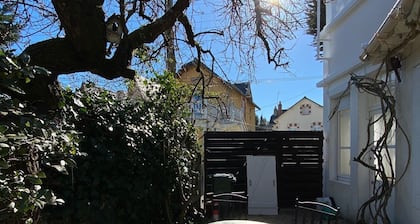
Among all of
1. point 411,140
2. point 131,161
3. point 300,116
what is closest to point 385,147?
point 411,140

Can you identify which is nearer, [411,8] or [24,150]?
[24,150]

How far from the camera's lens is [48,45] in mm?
4168

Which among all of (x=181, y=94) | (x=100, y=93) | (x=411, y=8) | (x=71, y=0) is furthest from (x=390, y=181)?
(x=71, y=0)

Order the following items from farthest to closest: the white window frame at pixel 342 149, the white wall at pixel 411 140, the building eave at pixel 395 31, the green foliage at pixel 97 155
A: the white window frame at pixel 342 149 < the white wall at pixel 411 140 < the building eave at pixel 395 31 < the green foliage at pixel 97 155

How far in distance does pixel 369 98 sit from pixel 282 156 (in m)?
3.34

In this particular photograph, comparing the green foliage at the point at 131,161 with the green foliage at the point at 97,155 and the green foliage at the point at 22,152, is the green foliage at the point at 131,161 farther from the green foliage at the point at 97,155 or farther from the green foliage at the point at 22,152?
the green foliage at the point at 22,152

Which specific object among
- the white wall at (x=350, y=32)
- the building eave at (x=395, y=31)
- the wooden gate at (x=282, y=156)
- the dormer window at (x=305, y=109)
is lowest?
the wooden gate at (x=282, y=156)

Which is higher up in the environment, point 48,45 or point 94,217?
point 48,45

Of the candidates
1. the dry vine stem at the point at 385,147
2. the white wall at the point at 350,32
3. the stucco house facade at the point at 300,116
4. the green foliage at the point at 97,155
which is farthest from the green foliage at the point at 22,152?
the stucco house facade at the point at 300,116

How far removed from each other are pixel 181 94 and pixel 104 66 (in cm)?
241

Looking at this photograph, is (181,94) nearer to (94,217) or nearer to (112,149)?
(112,149)

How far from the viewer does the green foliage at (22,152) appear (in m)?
2.45

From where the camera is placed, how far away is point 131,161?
4.84 meters

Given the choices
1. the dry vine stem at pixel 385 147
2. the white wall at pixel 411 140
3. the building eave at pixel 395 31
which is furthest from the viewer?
the dry vine stem at pixel 385 147
